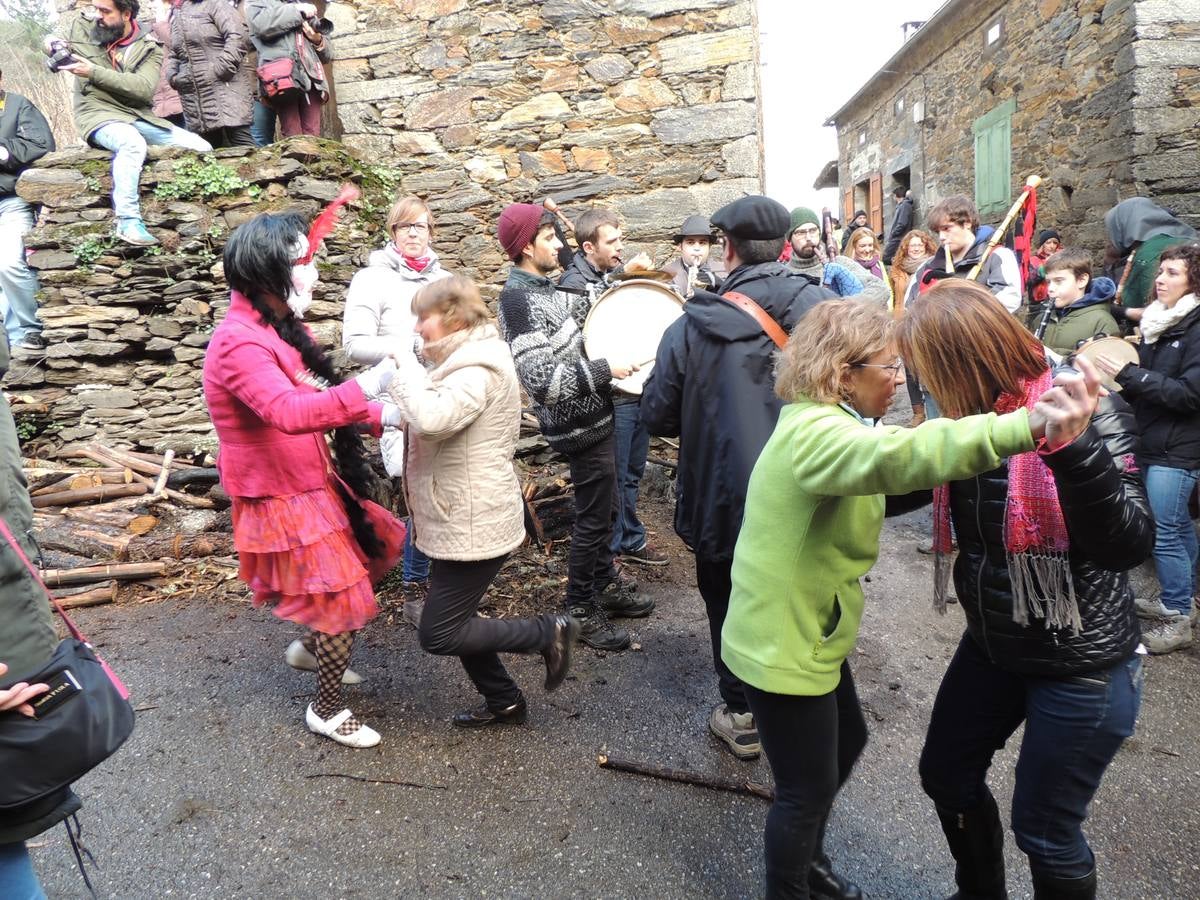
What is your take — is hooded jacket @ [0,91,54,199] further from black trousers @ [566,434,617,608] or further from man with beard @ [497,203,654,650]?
black trousers @ [566,434,617,608]

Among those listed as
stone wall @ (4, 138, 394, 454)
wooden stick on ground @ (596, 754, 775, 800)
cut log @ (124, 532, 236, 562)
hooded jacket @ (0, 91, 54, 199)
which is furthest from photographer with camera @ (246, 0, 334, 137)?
wooden stick on ground @ (596, 754, 775, 800)

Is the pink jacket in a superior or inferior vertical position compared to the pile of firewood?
superior

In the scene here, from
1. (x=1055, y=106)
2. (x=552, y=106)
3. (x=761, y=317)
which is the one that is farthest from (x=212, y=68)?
(x=1055, y=106)

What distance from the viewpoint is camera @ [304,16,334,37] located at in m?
6.26

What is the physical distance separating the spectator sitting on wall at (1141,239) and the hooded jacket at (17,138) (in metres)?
8.40

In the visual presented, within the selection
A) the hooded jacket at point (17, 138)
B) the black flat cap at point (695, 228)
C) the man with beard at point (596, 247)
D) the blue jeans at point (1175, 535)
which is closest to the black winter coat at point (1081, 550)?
the blue jeans at point (1175, 535)

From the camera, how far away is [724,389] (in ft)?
8.31

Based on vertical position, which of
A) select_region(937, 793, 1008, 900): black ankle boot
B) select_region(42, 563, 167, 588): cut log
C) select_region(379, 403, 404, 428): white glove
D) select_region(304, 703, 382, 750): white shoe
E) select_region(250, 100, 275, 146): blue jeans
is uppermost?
select_region(250, 100, 275, 146): blue jeans

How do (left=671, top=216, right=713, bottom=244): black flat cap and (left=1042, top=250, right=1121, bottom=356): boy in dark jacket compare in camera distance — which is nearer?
(left=1042, top=250, right=1121, bottom=356): boy in dark jacket

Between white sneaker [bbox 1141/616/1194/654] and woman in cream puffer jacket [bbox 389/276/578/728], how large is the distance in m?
2.93

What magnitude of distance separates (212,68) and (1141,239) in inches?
295

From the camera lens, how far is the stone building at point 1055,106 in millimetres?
7195

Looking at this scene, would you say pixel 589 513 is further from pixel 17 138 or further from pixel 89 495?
pixel 17 138

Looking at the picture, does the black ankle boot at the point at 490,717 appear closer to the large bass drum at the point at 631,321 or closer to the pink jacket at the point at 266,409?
the pink jacket at the point at 266,409
